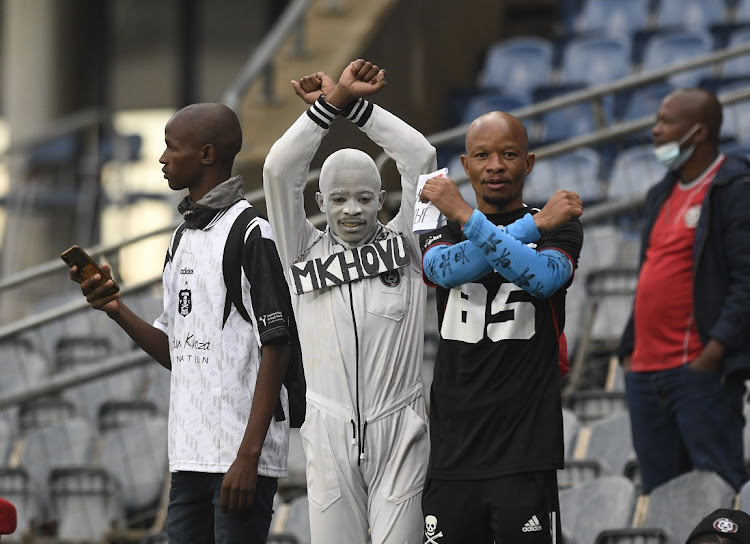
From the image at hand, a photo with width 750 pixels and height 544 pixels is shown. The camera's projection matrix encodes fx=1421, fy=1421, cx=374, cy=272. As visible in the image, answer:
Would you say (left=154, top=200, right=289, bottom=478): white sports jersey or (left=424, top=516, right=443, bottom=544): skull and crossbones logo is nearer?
(left=424, top=516, right=443, bottom=544): skull and crossbones logo

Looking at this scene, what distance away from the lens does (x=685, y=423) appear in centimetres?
539

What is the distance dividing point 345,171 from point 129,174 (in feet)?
36.5

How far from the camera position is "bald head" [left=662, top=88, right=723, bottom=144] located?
576 centimetres

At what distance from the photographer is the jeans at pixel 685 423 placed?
17.6 ft

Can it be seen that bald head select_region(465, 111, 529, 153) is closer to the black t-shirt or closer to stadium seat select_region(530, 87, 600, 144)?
the black t-shirt

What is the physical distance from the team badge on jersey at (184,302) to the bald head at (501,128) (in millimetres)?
890

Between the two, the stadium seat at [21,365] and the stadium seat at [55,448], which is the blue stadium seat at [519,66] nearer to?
the stadium seat at [21,365]

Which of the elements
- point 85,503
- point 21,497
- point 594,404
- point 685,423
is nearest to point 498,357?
point 685,423

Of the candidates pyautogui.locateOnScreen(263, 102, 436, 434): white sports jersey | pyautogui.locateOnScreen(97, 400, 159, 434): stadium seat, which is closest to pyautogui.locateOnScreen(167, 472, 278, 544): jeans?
pyautogui.locateOnScreen(263, 102, 436, 434): white sports jersey

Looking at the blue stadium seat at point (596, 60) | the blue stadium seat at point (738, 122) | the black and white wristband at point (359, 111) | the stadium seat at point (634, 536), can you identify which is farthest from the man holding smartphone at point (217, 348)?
the blue stadium seat at point (596, 60)

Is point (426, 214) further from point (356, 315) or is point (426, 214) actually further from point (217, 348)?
point (217, 348)

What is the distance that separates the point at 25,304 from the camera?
12.4 meters

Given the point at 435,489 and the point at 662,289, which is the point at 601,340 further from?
the point at 435,489

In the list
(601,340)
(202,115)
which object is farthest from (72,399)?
(202,115)
